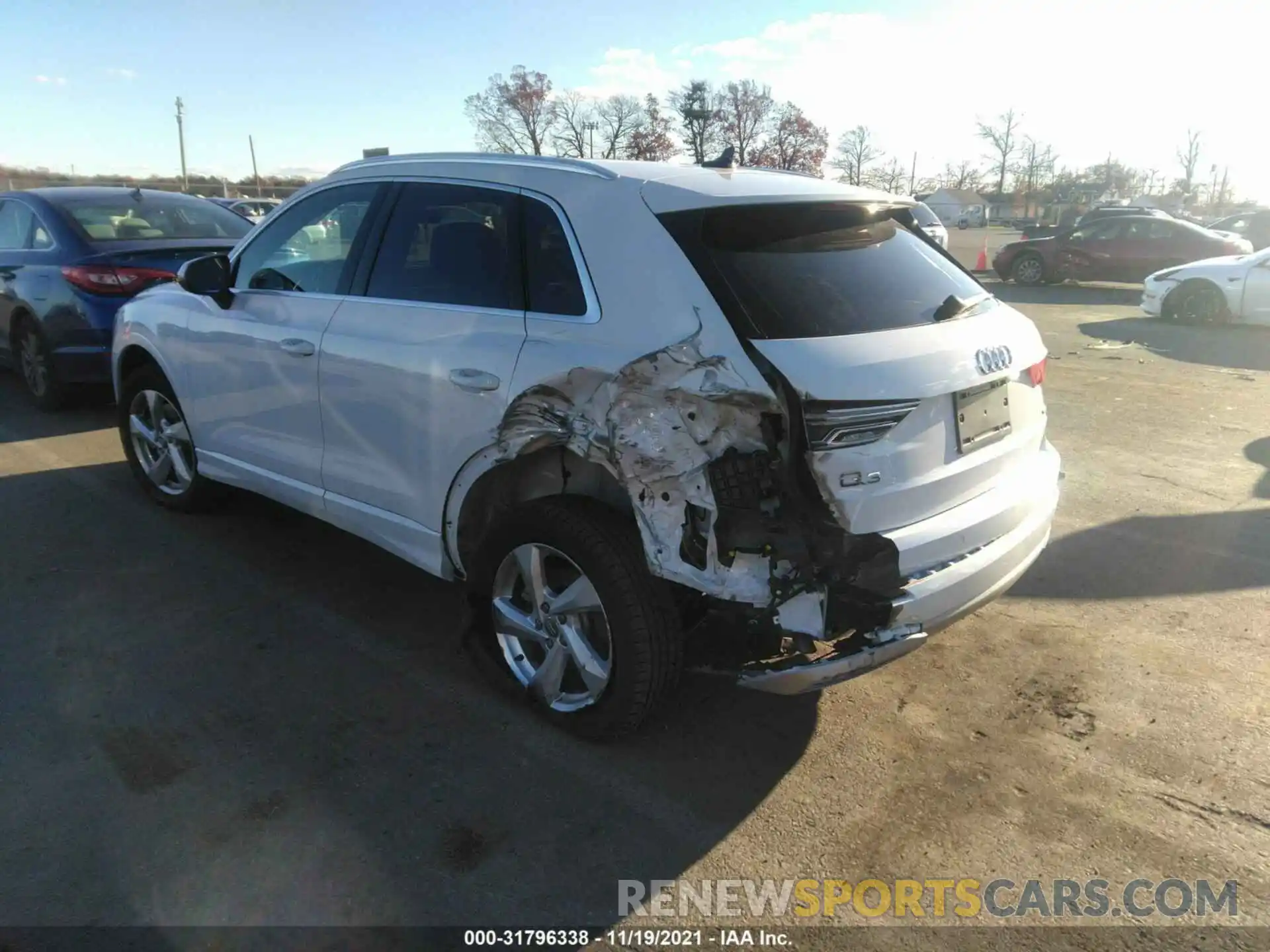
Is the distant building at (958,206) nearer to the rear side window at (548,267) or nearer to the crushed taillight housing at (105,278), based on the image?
the crushed taillight housing at (105,278)

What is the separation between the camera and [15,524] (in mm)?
5102

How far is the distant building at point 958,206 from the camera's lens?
69.2m

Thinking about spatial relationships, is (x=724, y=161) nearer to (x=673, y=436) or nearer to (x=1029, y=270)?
(x=673, y=436)

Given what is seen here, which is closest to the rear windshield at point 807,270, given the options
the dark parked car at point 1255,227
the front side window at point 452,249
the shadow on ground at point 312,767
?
the front side window at point 452,249

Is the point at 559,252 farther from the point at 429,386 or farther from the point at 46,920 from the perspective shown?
the point at 46,920

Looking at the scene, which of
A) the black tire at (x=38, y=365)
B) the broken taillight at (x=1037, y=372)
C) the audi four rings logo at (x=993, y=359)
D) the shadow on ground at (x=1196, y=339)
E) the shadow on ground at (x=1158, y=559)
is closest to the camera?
the audi four rings logo at (x=993, y=359)

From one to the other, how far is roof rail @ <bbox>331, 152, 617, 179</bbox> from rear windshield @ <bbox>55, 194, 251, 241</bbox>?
408cm

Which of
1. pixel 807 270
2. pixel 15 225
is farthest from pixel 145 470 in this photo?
pixel 807 270

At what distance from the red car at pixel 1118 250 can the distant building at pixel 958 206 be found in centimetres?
3344

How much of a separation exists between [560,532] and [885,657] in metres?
1.07

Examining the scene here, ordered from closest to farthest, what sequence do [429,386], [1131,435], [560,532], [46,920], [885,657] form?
[46,920]
[885,657]
[560,532]
[429,386]
[1131,435]

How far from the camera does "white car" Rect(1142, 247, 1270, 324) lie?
476 inches

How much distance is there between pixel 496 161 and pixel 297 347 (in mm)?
1212

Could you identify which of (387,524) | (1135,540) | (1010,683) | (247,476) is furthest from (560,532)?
(1135,540)
